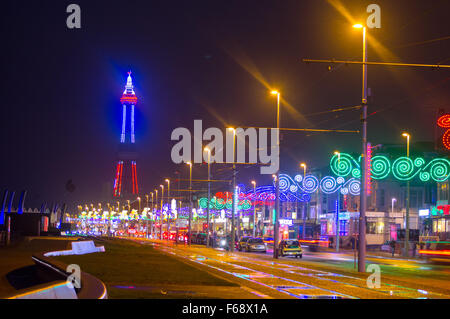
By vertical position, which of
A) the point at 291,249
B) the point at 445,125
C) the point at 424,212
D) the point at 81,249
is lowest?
the point at 291,249

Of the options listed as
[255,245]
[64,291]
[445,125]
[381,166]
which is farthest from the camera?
[255,245]

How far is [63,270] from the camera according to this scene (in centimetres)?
1357

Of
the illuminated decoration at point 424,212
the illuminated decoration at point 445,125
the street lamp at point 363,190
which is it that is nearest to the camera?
the illuminated decoration at point 445,125

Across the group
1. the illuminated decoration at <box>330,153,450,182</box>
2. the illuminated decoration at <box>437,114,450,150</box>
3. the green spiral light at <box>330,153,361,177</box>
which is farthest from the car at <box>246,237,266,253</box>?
the illuminated decoration at <box>437,114,450,150</box>

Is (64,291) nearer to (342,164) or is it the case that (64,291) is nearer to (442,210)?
(342,164)

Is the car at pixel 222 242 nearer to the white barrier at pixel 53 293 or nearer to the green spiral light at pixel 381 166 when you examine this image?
the green spiral light at pixel 381 166

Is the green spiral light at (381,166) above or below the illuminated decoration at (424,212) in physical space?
above

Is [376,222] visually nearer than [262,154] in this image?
No

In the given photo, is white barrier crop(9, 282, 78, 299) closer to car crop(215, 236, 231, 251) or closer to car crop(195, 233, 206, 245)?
car crop(215, 236, 231, 251)

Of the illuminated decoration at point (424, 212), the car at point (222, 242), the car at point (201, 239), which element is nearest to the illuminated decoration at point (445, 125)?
the car at point (222, 242)

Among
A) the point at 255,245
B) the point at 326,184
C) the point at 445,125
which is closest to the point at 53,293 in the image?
the point at 445,125
